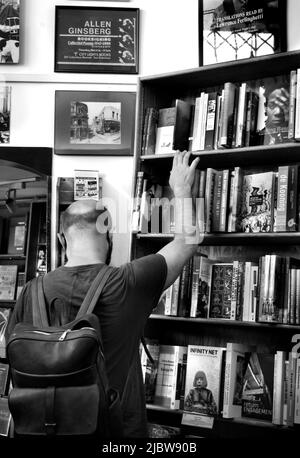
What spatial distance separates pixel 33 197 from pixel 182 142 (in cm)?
169

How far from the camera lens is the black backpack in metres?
1.96

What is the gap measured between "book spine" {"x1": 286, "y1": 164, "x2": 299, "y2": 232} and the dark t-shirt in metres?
0.75

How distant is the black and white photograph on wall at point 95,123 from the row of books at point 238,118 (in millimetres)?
460

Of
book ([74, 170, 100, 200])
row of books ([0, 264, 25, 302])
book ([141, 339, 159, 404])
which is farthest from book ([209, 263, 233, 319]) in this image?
row of books ([0, 264, 25, 302])

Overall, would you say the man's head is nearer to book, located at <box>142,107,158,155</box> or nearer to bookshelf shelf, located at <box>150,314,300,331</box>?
bookshelf shelf, located at <box>150,314,300,331</box>

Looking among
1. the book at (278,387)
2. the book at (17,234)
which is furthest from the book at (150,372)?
the book at (17,234)

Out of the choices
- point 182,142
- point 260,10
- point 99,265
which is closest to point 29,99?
point 182,142

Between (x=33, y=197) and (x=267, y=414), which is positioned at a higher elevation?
(x=33, y=197)

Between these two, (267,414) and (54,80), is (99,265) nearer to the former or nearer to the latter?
(267,414)

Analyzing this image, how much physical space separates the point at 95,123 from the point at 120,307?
177cm

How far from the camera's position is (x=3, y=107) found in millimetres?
3732

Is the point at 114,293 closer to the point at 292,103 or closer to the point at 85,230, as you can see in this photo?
the point at 85,230

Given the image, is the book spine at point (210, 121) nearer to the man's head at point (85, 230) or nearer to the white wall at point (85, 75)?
the white wall at point (85, 75)

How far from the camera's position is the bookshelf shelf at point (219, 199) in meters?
2.89
